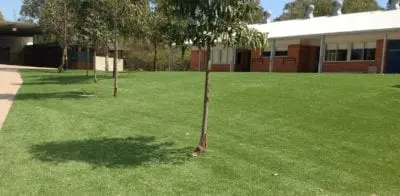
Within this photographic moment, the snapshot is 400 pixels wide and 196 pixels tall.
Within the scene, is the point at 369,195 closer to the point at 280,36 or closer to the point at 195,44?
the point at 195,44

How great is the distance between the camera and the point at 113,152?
31.4ft

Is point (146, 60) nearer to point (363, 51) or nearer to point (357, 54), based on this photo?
point (357, 54)

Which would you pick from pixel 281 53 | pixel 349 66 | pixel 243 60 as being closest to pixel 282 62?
pixel 281 53

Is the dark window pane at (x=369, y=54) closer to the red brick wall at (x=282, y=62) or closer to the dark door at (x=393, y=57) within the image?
the dark door at (x=393, y=57)

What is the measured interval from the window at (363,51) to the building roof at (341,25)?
145cm

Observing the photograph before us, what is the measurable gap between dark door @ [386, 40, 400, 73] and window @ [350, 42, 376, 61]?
1698mm

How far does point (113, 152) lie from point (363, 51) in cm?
2813

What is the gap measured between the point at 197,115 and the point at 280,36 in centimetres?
2555

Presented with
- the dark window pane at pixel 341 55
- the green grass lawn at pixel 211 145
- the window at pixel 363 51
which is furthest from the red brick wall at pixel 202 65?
the green grass lawn at pixel 211 145

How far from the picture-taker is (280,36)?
124 ft

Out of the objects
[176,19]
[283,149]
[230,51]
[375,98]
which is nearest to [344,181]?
[283,149]

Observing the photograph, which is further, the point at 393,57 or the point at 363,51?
the point at 363,51

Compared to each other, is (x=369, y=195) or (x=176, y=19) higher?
(x=176, y=19)

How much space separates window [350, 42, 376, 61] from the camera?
111 feet
